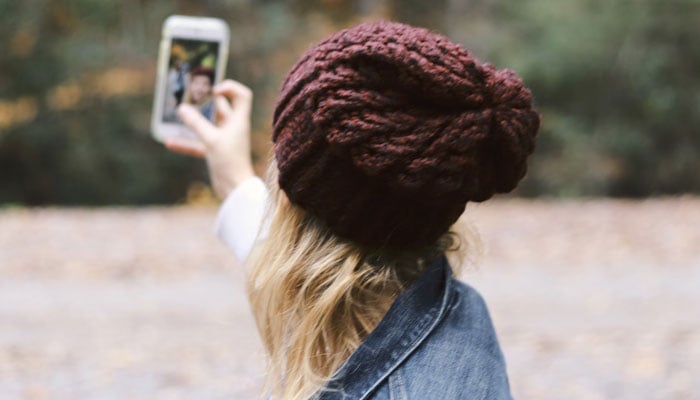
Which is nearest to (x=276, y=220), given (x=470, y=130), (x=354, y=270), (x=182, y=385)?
(x=354, y=270)

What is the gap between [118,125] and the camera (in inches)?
696

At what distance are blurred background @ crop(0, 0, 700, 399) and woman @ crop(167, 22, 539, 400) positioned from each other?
46cm

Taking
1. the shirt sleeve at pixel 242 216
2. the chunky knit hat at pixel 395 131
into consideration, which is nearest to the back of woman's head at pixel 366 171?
the chunky knit hat at pixel 395 131

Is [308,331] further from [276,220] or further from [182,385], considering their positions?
[182,385]

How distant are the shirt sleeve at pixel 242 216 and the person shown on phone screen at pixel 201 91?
0.27 metres

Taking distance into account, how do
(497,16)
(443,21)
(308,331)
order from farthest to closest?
1. (443,21)
2. (497,16)
3. (308,331)

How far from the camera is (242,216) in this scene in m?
1.95

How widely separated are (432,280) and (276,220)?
0.91 feet

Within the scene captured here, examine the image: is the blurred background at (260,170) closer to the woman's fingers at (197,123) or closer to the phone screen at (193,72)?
the woman's fingers at (197,123)

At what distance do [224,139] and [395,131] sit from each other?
33.4 inches

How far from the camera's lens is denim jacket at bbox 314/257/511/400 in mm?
1367

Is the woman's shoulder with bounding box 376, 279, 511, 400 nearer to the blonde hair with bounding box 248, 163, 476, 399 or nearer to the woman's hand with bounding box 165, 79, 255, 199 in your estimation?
the blonde hair with bounding box 248, 163, 476, 399

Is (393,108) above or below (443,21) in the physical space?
above

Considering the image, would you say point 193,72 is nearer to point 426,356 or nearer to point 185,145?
point 185,145
